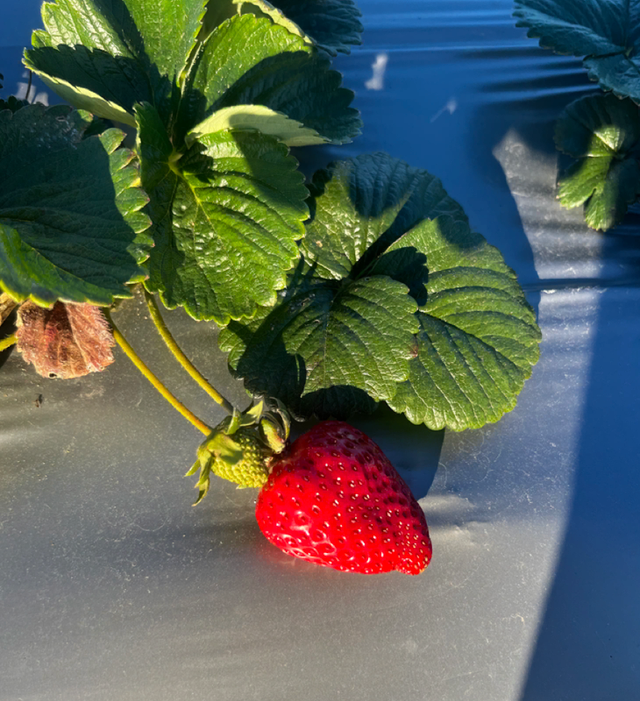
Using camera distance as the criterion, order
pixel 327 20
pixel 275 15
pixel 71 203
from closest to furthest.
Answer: pixel 71 203, pixel 275 15, pixel 327 20

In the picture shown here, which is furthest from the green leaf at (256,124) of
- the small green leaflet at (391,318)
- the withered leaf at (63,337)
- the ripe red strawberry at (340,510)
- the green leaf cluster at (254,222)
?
the ripe red strawberry at (340,510)

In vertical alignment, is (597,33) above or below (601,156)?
above

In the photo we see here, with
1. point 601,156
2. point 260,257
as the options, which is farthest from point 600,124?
point 260,257

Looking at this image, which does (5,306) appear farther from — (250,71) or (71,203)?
(250,71)

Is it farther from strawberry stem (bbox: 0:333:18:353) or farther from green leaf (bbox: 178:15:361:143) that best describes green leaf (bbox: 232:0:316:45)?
strawberry stem (bbox: 0:333:18:353)

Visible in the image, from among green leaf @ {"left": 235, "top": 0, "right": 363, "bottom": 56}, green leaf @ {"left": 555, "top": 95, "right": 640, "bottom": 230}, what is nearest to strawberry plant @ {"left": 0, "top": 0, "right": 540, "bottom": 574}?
green leaf @ {"left": 235, "top": 0, "right": 363, "bottom": 56}

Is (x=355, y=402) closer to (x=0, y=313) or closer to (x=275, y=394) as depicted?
(x=275, y=394)

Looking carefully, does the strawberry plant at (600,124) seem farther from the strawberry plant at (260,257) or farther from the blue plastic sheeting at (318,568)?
the strawberry plant at (260,257)
